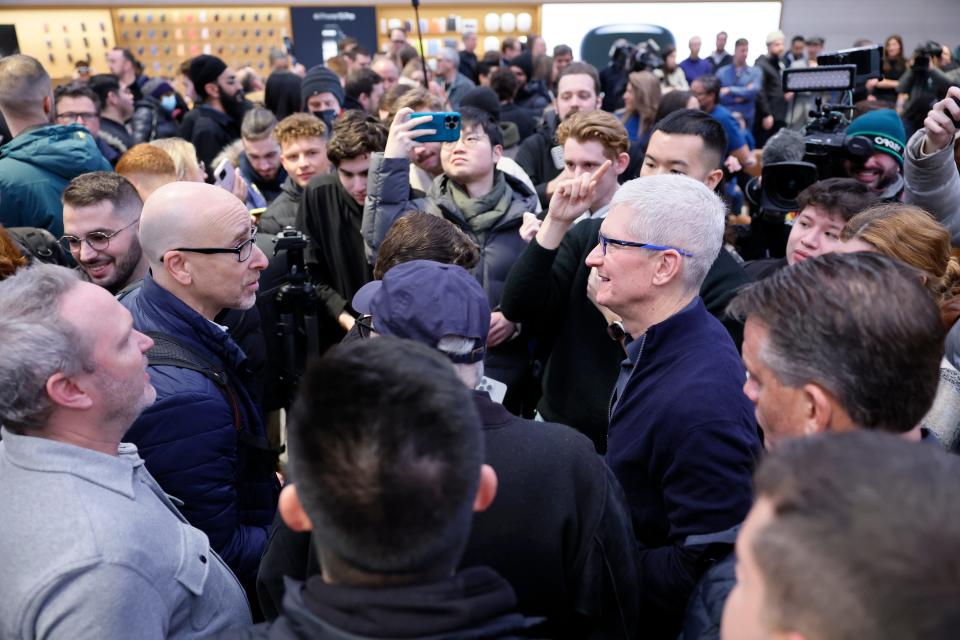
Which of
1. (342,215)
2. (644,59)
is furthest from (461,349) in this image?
(644,59)

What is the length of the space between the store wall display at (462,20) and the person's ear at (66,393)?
37.1 feet

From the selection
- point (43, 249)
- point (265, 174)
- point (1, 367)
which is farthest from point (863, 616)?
point (265, 174)

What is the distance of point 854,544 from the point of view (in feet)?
2.01

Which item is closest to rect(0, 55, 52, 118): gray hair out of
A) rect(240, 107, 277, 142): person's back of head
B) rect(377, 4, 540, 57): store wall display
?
rect(240, 107, 277, 142): person's back of head

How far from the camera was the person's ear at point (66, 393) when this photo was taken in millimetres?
1273

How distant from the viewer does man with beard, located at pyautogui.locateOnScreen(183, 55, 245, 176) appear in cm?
498

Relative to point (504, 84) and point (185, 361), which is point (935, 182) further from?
point (504, 84)

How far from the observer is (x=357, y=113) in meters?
3.12

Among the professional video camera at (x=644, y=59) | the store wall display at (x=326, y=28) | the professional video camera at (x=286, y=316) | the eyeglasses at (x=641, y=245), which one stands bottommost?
the professional video camera at (x=286, y=316)

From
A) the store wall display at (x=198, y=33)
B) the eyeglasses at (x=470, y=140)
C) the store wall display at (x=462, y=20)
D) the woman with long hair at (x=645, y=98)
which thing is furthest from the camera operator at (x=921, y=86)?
the store wall display at (x=198, y=33)

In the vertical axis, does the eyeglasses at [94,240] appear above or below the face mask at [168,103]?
below

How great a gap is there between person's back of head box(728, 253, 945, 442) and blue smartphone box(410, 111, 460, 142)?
1835mm

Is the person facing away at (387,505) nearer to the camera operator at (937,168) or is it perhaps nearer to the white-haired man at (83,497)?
the white-haired man at (83,497)

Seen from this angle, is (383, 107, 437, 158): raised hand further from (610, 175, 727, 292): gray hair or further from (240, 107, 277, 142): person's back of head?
(240, 107, 277, 142): person's back of head
